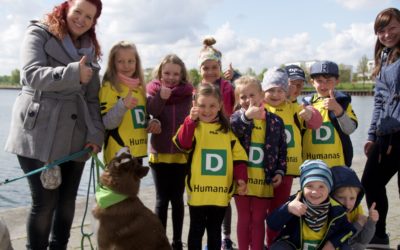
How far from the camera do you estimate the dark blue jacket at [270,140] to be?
13.9ft

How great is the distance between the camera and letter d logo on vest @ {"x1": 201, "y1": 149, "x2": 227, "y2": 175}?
406cm

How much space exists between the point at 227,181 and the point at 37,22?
84.4 inches

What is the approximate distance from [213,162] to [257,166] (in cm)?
48

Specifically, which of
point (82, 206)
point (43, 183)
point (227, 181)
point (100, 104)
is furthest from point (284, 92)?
point (82, 206)

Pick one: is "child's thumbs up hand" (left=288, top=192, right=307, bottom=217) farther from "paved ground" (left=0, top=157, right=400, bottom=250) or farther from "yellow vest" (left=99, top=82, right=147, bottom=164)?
"yellow vest" (left=99, top=82, right=147, bottom=164)

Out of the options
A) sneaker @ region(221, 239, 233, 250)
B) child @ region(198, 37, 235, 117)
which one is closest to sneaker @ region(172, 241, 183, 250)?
sneaker @ region(221, 239, 233, 250)

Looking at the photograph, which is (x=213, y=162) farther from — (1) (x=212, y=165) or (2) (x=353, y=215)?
(2) (x=353, y=215)

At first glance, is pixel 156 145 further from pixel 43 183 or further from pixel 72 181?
pixel 43 183

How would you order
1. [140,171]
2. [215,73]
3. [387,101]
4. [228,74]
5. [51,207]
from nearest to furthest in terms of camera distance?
[140,171] < [51,207] < [387,101] < [215,73] < [228,74]

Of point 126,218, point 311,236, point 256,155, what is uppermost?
point 256,155

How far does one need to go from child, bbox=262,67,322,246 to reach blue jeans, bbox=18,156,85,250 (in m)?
1.95

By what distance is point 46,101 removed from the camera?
3.62 metres

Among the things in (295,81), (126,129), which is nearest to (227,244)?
(126,129)

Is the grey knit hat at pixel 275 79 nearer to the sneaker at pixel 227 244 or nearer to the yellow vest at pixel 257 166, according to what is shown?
the yellow vest at pixel 257 166
